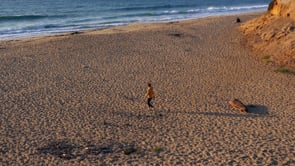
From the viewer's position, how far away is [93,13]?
2105 inches

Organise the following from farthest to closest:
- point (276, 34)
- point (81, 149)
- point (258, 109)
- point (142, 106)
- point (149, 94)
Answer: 1. point (276, 34)
2. point (142, 106)
3. point (258, 109)
4. point (149, 94)
5. point (81, 149)

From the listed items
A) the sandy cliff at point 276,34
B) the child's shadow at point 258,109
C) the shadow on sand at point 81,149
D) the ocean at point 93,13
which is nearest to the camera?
the shadow on sand at point 81,149

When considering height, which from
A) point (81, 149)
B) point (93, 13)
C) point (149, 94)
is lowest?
point (81, 149)

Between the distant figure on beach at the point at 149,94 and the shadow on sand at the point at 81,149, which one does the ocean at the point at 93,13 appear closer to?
the distant figure on beach at the point at 149,94

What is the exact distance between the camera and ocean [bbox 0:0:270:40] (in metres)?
42.0

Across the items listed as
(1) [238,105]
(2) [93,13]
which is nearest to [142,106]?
(1) [238,105]

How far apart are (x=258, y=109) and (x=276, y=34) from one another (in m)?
9.14

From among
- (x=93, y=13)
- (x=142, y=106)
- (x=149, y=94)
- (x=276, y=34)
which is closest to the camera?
(x=149, y=94)

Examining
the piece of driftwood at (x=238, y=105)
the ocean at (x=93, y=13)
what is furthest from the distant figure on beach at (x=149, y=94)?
the ocean at (x=93, y=13)

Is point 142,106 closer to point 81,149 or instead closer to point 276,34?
point 81,149

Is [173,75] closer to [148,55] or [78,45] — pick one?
[148,55]

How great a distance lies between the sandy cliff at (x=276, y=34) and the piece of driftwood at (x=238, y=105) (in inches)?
247

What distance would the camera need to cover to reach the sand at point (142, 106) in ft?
41.2

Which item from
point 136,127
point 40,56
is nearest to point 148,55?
point 40,56
